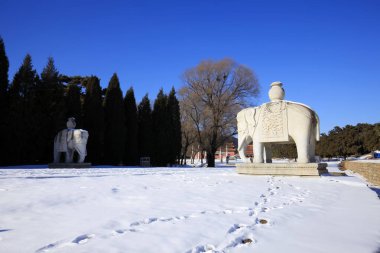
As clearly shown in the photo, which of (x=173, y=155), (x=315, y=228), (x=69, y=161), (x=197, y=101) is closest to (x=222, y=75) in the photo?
(x=197, y=101)

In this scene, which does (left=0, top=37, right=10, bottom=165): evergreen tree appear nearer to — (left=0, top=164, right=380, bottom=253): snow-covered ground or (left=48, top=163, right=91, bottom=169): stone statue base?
(left=48, top=163, right=91, bottom=169): stone statue base

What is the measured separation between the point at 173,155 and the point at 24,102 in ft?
42.6

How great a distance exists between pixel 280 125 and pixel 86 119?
49.0ft

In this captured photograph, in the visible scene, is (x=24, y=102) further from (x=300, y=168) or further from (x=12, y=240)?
(x=12, y=240)

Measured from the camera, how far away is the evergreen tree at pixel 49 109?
17.9m

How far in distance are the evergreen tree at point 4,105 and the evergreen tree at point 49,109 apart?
1798 millimetres

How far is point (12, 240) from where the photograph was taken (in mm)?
2494

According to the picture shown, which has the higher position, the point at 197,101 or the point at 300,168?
the point at 197,101

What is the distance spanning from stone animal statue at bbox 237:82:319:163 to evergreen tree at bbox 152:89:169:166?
15.1m

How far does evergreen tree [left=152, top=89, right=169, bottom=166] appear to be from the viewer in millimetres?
25219

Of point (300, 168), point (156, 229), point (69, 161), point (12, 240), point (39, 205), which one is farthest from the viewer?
point (69, 161)

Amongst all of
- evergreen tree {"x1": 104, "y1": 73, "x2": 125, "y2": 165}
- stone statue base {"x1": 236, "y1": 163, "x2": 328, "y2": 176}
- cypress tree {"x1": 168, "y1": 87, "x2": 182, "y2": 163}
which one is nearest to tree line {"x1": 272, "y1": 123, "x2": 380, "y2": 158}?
cypress tree {"x1": 168, "y1": 87, "x2": 182, "y2": 163}

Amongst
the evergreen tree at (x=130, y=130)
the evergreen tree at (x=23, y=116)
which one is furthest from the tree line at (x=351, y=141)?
the evergreen tree at (x=23, y=116)

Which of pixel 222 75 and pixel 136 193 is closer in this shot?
pixel 136 193
